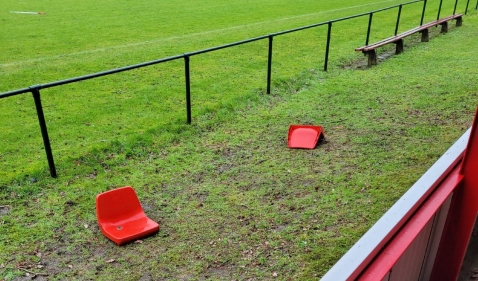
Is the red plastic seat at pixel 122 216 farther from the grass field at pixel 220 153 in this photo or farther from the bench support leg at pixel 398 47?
the bench support leg at pixel 398 47

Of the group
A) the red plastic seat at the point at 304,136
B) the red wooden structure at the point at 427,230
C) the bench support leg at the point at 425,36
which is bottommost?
the bench support leg at the point at 425,36

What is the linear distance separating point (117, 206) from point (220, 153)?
6.30 feet

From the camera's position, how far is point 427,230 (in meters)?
2.30

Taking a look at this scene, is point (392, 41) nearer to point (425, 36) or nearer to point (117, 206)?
point (425, 36)

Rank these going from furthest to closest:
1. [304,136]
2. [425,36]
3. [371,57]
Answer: [425,36]
[371,57]
[304,136]

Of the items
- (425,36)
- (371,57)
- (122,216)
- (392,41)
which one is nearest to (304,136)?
(122,216)

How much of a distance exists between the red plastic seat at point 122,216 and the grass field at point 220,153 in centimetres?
14

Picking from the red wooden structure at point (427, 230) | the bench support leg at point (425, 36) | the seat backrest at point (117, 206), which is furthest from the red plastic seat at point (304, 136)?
the bench support leg at point (425, 36)

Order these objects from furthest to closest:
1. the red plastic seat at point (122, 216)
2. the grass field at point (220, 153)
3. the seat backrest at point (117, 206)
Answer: the seat backrest at point (117, 206)
the red plastic seat at point (122, 216)
the grass field at point (220, 153)

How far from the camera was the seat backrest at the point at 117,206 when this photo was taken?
435cm

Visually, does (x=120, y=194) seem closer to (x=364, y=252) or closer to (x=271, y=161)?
(x=271, y=161)

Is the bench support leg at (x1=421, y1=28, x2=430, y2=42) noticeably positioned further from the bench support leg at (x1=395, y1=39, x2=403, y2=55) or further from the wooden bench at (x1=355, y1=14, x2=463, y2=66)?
the bench support leg at (x1=395, y1=39, x2=403, y2=55)

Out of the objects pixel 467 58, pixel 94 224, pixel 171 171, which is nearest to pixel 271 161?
pixel 171 171

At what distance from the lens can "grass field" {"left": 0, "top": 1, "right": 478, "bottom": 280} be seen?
4016 mm
